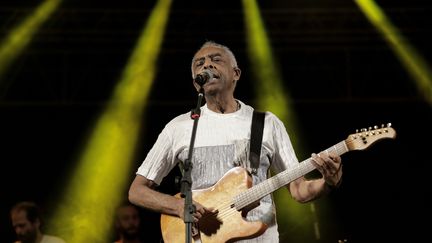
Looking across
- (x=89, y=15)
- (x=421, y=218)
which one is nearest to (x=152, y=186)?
(x=89, y=15)

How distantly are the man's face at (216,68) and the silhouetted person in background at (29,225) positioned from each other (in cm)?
355

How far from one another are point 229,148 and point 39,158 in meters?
7.53

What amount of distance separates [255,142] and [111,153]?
724 centimetres

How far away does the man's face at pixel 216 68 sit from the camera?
4242mm

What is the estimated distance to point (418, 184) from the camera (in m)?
10.3

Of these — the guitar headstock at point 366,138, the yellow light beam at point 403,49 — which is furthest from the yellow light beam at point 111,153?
the guitar headstock at point 366,138

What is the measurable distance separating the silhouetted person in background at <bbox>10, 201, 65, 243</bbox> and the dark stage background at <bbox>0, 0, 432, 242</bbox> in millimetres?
3384

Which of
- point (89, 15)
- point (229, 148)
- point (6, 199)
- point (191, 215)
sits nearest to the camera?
point (191, 215)

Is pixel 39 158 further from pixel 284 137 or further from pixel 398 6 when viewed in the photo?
pixel 284 137

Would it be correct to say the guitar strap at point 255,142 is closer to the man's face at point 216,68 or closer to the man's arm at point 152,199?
the man's face at point 216,68

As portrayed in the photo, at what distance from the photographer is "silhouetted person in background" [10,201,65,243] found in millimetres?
7177

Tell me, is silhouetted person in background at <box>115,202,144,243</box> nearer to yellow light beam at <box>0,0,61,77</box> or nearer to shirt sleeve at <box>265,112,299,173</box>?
yellow light beam at <box>0,0,61,77</box>

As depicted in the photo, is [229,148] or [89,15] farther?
[89,15]

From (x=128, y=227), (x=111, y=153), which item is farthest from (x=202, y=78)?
(x=111, y=153)
